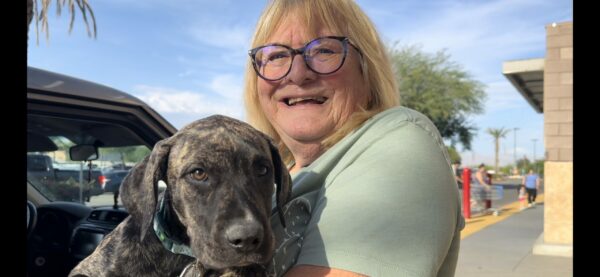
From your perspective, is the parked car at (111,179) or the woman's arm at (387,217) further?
the parked car at (111,179)

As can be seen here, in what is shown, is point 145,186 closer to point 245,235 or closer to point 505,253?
point 245,235

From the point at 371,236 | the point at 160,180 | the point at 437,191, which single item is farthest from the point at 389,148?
the point at 160,180

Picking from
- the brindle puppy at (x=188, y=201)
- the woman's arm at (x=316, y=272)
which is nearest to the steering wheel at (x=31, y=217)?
the brindle puppy at (x=188, y=201)

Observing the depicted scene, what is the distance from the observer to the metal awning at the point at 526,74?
11523 millimetres

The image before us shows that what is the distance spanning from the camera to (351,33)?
193 centimetres

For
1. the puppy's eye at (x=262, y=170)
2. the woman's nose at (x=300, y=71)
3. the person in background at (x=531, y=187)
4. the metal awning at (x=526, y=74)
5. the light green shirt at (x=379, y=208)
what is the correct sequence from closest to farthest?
the light green shirt at (x=379, y=208) → the puppy's eye at (x=262, y=170) → the woman's nose at (x=300, y=71) → the metal awning at (x=526, y=74) → the person in background at (x=531, y=187)

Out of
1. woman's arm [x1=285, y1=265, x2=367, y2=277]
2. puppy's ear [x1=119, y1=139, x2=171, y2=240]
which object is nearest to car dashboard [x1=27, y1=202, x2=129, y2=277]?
puppy's ear [x1=119, y1=139, x2=171, y2=240]

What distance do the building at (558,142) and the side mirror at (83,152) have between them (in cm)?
889

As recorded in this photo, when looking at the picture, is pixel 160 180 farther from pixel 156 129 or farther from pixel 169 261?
pixel 156 129

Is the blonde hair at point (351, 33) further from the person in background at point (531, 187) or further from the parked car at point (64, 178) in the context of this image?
the person in background at point (531, 187)

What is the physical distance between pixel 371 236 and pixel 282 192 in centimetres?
34

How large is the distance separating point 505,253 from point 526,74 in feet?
14.4

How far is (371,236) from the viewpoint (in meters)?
1.42

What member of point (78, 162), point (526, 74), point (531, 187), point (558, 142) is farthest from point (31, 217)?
point (531, 187)
